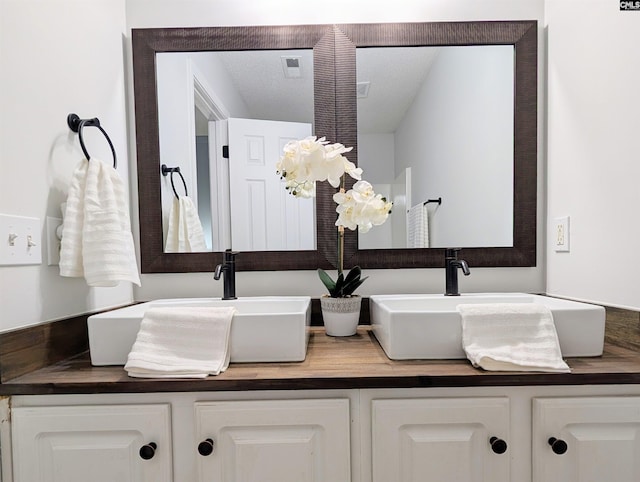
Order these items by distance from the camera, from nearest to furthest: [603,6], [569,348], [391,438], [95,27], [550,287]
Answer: [391,438] < [569,348] < [603,6] < [95,27] < [550,287]

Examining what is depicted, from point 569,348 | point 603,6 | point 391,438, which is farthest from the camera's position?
point 603,6

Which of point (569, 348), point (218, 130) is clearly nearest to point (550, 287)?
point (569, 348)

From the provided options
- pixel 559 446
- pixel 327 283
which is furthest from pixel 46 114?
pixel 559 446

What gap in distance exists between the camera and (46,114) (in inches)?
37.6

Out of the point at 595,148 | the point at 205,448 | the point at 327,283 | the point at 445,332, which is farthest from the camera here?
the point at 327,283

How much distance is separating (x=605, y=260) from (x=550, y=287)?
290mm

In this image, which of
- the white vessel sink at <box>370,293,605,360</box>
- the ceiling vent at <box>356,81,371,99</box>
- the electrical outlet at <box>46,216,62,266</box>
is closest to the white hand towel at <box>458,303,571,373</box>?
the white vessel sink at <box>370,293,605,360</box>

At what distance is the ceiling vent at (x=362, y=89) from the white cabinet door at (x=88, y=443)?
119cm

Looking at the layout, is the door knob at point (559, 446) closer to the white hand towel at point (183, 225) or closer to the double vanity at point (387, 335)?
the double vanity at point (387, 335)

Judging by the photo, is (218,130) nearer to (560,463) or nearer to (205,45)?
(205,45)

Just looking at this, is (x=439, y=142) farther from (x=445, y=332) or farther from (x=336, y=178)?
(x=445, y=332)

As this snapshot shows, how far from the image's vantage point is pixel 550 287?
1.33 m

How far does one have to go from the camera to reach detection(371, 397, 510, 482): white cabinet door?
819 mm

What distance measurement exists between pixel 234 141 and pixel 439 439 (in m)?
1.17
